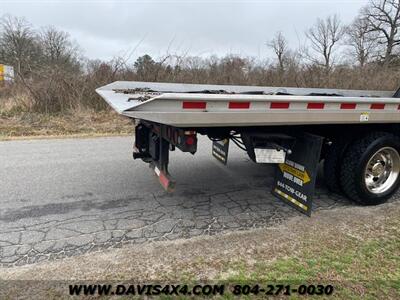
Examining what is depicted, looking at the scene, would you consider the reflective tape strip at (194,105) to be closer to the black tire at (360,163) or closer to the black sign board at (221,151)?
the black tire at (360,163)

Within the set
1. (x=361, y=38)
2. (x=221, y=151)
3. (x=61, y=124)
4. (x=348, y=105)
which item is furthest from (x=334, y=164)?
(x=361, y=38)

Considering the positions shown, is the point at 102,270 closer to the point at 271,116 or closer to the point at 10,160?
the point at 271,116

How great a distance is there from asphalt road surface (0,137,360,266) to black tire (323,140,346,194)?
22 centimetres

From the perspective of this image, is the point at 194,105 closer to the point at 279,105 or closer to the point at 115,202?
the point at 279,105

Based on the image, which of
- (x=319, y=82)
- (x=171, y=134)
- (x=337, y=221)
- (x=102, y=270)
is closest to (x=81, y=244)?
(x=102, y=270)

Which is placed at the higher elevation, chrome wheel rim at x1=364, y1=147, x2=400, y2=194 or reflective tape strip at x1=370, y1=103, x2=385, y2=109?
reflective tape strip at x1=370, y1=103, x2=385, y2=109

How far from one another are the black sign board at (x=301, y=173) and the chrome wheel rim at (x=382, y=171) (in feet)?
3.12

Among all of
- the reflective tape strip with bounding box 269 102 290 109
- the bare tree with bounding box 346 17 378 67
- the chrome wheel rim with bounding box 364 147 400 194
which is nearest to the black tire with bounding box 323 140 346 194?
the chrome wheel rim with bounding box 364 147 400 194

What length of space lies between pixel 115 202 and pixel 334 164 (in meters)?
2.80

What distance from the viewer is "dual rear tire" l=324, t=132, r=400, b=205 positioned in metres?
3.45

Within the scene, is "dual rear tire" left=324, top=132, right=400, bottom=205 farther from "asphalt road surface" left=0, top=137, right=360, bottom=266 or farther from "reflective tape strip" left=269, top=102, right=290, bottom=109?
"reflective tape strip" left=269, top=102, right=290, bottom=109

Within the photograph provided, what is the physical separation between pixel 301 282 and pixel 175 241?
1177mm

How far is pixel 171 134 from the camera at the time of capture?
3.07m

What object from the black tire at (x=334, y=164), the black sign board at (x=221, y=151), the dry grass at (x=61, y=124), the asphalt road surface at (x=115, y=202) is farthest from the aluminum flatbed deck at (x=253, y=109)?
the dry grass at (x=61, y=124)
